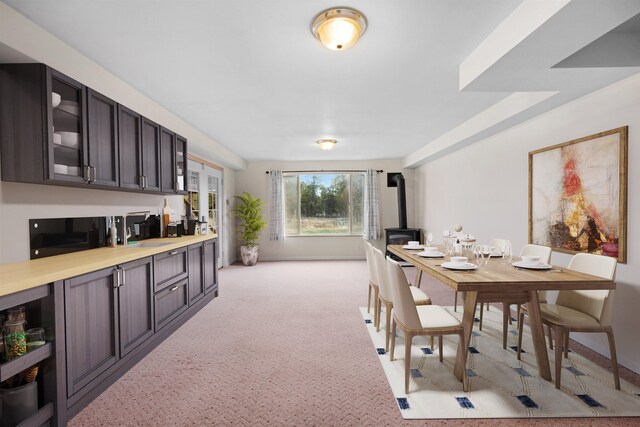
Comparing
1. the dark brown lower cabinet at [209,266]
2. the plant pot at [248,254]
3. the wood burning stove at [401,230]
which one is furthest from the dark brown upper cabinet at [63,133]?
the wood burning stove at [401,230]

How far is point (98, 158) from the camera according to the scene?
2555 millimetres

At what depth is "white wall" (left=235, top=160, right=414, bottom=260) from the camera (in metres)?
7.72

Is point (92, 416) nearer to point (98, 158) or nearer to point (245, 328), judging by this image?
point (245, 328)

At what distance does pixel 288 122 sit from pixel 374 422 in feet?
11.8

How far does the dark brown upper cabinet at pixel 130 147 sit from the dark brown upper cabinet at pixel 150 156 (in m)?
0.08

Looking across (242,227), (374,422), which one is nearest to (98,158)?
(374,422)

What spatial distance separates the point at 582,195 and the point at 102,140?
4107 millimetres

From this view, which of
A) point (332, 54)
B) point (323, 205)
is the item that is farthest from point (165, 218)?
point (323, 205)

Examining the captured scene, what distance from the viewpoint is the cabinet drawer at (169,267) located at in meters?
2.91

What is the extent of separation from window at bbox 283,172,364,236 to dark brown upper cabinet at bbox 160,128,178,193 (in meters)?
4.18

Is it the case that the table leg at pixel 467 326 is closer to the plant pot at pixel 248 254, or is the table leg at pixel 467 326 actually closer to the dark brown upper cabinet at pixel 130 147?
the dark brown upper cabinet at pixel 130 147

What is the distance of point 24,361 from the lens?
63.0 inches

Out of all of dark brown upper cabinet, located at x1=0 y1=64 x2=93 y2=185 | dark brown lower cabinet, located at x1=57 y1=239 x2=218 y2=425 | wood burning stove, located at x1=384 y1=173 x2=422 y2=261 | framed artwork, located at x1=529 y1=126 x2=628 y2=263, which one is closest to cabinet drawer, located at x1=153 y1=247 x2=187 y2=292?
dark brown lower cabinet, located at x1=57 y1=239 x2=218 y2=425

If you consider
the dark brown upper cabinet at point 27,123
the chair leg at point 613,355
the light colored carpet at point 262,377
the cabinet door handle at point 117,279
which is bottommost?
the light colored carpet at point 262,377
